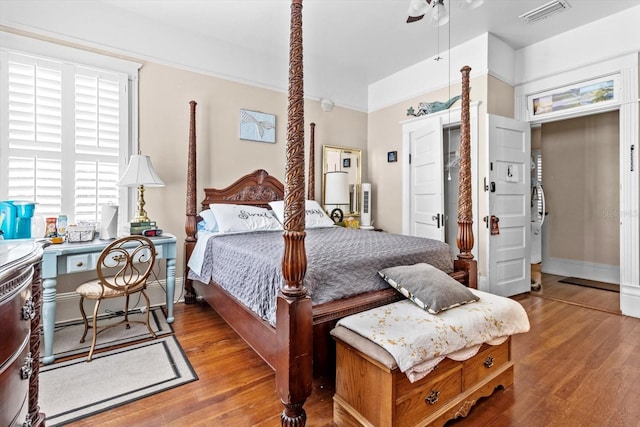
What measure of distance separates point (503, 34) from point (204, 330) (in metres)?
4.35

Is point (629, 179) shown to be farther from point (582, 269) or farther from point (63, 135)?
point (63, 135)

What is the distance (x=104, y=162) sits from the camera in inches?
118

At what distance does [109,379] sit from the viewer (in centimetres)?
191

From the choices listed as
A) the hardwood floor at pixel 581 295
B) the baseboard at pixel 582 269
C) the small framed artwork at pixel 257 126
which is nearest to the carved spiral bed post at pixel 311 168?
the small framed artwork at pixel 257 126

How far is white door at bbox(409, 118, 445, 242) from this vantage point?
391 centimetres

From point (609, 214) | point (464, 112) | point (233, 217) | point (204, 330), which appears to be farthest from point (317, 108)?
point (609, 214)

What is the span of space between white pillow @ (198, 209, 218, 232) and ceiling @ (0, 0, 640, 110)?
1.63m

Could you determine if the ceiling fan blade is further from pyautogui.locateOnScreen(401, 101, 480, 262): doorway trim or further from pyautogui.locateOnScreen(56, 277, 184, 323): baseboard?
pyautogui.locateOnScreen(56, 277, 184, 323): baseboard

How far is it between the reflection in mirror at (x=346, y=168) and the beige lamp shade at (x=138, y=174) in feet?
7.16

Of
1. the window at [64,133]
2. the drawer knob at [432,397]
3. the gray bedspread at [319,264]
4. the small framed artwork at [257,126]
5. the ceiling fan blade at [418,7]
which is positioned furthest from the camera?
the small framed artwork at [257,126]

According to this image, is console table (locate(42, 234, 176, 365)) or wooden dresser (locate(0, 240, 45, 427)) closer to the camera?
wooden dresser (locate(0, 240, 45, 427))

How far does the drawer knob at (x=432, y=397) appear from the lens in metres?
1.44

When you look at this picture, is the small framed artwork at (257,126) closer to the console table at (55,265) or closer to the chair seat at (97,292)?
the console table at (55,265)

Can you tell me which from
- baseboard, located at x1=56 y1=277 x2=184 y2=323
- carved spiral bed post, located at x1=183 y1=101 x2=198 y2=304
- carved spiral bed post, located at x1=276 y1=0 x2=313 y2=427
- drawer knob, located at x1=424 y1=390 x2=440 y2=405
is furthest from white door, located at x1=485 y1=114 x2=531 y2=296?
baseboard, located at x1=56 y1=277 x2=184 y2=323
